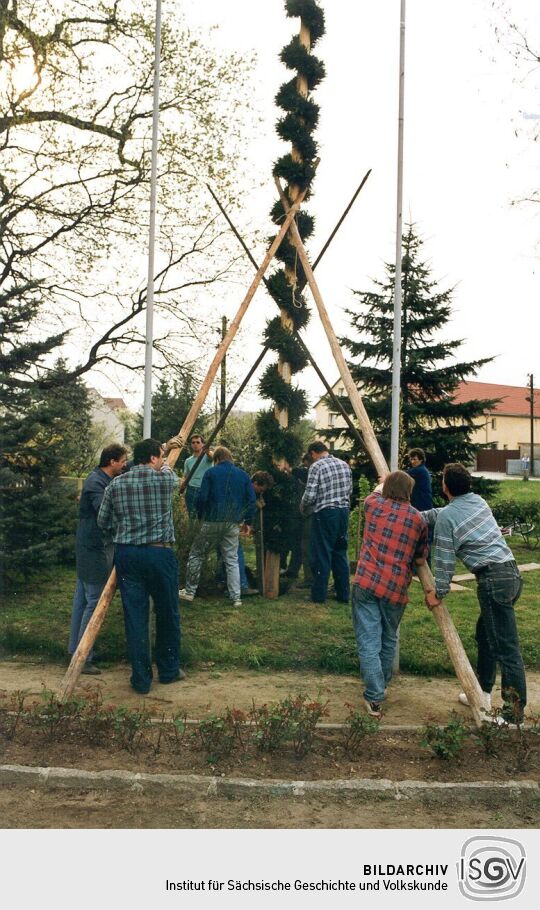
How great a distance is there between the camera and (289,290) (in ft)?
30.6

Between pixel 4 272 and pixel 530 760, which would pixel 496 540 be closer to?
pixel 530 760

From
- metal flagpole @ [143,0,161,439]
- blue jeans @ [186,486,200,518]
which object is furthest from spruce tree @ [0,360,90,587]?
metal flagpole @ [143,0,161,439]

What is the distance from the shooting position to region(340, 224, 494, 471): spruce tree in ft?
65.0

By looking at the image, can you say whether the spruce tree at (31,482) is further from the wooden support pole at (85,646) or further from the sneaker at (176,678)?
the wooden support pole at (85,646)

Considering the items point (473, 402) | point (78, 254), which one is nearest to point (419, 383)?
point (473, 402)

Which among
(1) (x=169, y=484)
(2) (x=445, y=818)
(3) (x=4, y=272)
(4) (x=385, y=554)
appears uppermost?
(3) (x=4, y=272)

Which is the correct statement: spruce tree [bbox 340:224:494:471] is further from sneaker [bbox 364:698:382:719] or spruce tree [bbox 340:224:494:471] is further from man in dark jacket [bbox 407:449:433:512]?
sneaker [bbox 364:698:382:719]

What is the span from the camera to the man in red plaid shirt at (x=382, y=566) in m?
6.06

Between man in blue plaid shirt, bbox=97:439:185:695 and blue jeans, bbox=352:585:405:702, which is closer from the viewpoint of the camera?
blue jeans, bbox=352:585:405:702

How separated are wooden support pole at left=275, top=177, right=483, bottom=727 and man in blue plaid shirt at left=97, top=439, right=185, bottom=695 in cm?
191

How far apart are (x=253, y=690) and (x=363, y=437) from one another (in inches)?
98.3

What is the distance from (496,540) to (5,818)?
3.65 metres

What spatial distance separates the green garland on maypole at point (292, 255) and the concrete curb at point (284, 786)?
516cm

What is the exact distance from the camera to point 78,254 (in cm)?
1573
